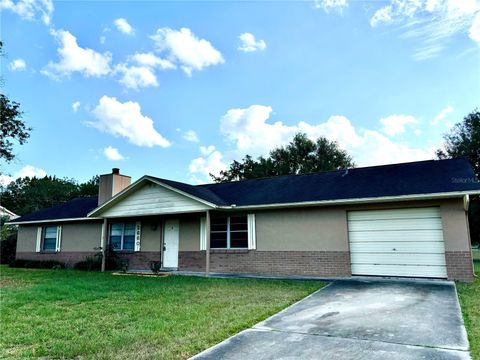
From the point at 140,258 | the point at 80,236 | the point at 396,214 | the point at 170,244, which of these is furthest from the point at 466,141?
the point at 80,236

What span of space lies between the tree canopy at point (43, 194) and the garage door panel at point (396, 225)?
42.2m

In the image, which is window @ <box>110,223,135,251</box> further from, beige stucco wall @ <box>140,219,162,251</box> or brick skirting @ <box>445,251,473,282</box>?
brick skirting @ <box>445,251,473,282</box>

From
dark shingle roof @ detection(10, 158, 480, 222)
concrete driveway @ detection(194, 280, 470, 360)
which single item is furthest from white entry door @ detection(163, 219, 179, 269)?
concrete driveway @ detection(194, 280, 470, 360)

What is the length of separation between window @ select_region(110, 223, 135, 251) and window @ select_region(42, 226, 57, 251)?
4542mm

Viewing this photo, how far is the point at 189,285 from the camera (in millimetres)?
10289

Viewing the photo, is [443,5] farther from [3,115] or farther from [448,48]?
[3,115]

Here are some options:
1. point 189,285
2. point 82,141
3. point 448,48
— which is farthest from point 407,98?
point 82,141

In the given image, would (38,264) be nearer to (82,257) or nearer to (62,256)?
(62,256)

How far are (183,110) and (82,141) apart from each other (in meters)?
8.87

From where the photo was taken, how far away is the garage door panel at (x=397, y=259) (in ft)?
34.2

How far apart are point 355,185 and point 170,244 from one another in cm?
825

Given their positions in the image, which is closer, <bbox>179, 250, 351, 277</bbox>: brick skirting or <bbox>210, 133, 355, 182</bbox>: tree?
<bbox>179, 250, 351, 277</bbox>: brick skirting

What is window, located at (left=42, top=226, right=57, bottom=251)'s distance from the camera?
768 inches

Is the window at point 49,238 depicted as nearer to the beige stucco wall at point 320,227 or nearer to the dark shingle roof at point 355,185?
the dark shingle roof at point 355,185
